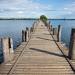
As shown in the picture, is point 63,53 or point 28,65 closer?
point 28,65

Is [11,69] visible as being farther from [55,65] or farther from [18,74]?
[55,65]

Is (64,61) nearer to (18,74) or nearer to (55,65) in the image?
(55,65)

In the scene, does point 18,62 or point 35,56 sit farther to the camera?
point 35,56

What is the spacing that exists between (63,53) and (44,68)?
9.28 feet

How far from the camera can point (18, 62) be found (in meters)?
8.17

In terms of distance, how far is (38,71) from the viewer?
6938 mm

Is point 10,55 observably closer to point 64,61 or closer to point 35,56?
point 35,56

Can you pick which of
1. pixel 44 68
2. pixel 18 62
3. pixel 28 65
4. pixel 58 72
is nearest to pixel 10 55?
pixel 18 62

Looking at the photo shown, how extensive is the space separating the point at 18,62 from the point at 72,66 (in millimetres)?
2366

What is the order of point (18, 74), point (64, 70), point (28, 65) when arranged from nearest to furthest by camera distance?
point (18, 74) < point (64, 70) < point (28, 65)

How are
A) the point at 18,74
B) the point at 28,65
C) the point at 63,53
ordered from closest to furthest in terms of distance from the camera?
1. the point at 18,74
2. the point at 28,65
3. the point at 63,53

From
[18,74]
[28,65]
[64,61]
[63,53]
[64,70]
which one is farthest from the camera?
[63,53]

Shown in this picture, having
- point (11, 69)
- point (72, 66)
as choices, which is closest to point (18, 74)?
point (11, 69)

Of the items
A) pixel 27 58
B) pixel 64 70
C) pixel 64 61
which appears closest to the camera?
pixel 64 70
